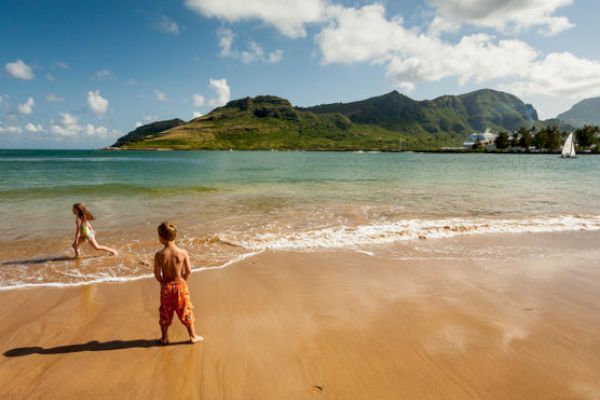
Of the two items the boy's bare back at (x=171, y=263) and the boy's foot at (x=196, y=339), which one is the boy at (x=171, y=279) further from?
the boy's foot at (x=196, y=339)

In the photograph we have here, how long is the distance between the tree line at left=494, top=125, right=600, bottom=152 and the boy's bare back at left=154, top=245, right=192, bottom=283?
19081cm

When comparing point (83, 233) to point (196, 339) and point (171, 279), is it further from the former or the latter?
point (196, 339)

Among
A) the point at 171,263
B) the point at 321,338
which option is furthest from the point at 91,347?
the point at 321,338

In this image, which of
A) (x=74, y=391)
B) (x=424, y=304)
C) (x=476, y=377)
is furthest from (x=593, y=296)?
(x=74, y=391)

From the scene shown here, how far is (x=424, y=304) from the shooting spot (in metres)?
6.80

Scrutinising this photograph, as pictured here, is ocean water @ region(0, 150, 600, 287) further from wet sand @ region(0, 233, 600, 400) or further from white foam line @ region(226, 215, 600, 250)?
wet sand @ region(0, 233, 600, 400)

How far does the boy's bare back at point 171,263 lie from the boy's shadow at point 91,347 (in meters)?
1.08

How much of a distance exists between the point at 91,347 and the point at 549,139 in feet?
638

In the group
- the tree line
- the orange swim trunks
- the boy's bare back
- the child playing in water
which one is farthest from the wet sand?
the tree line

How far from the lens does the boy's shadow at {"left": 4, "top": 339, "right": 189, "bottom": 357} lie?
5.20 m

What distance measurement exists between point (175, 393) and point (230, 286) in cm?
356

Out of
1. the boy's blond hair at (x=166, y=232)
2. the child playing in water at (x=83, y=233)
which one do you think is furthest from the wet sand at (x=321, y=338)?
the child playing in water at (x=83, y=233)

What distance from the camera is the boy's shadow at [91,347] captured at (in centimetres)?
520

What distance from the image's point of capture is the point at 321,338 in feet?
18.2
